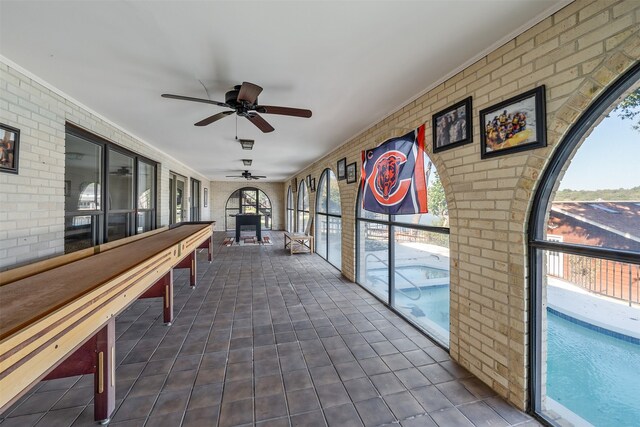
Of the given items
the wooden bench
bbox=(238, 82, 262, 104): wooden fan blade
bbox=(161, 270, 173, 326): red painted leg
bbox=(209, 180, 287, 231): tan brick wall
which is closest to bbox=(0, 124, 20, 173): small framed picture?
the wooden bench

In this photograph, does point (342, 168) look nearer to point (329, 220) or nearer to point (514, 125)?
point (329, 220)

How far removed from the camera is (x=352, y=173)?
480 centimetres

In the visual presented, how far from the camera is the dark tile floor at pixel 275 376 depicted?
1.79m

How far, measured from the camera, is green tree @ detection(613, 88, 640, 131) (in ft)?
4.73

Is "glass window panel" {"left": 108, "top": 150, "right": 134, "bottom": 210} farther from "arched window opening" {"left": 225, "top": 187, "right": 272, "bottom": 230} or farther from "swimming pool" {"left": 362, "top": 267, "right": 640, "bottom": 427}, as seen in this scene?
"arched window opening" {"left": 225, "top": 187, "right": 272, "bottom": 230}

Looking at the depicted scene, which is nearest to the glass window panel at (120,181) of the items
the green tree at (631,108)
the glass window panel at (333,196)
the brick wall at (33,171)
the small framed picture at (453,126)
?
the brick wall at (33,171)

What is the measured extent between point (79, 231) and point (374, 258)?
168 inches

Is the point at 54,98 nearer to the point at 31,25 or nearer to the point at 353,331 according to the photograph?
the point at 31,25

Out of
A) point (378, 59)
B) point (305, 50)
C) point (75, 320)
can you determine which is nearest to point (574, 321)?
point (378, 59)

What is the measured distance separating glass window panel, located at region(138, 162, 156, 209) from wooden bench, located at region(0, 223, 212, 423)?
291cm

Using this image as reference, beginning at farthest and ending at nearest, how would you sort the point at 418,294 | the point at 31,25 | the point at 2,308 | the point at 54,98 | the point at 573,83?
the point at 418,294
the point at 54,98
the point at 31,25
the point at 573,83
the point at 2,308

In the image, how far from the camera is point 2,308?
50.2 inches

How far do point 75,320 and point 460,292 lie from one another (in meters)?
2.76

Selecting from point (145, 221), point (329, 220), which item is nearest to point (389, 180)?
point (329, 220)
